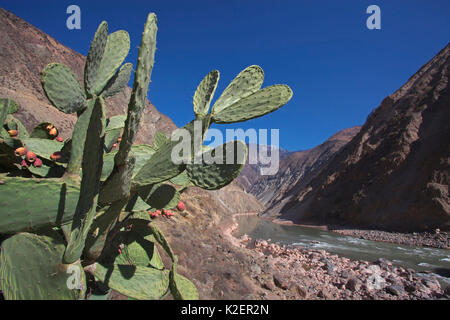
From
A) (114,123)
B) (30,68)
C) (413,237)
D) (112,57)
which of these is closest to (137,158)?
(114,123)

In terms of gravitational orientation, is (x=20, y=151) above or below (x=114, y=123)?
below

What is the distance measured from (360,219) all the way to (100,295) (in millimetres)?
24591

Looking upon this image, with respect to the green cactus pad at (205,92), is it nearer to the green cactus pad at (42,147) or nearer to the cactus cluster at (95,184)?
the cactus cluster at (95,184)

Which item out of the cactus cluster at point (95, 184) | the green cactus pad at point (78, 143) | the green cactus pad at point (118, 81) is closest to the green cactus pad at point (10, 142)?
the cactus cluster at point (95, 184)

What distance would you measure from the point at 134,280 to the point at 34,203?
0.79 m

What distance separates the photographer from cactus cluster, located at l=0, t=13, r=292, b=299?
3.69ft

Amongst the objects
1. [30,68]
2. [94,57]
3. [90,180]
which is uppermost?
[30,68]

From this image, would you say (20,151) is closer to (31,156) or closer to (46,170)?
(31,156)

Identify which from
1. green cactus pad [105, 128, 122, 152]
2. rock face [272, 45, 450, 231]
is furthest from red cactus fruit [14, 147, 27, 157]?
rock face [272, 45, 450, 231]

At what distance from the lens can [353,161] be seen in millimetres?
29953

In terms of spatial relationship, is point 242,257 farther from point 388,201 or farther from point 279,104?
point 388,201

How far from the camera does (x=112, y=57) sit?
192cm

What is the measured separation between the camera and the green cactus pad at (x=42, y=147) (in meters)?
1.66

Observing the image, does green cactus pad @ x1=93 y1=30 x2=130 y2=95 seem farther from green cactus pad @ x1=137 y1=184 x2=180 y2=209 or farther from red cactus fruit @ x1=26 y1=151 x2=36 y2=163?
green cactus pad @ x1=137 y1=184 x2=180 y2=209
